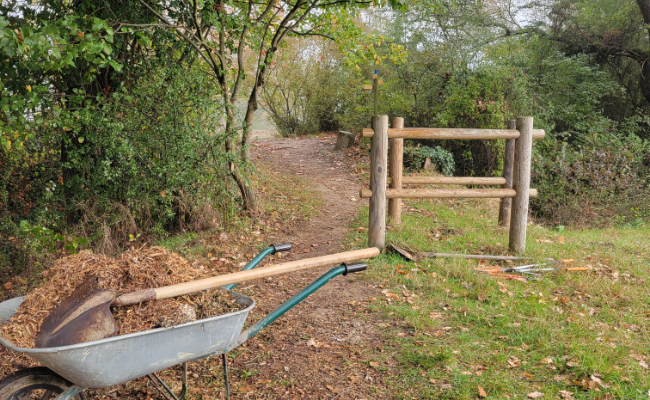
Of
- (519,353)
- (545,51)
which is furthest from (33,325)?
(545,51)

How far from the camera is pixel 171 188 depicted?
5.91m

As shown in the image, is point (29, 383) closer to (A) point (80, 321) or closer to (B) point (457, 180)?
(A) point (80, 321)

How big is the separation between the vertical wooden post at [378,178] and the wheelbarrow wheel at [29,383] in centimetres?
377

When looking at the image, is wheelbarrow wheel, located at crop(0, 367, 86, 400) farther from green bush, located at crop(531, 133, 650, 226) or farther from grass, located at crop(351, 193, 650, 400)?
green bush, located at crop(531, 133, 650, 226)

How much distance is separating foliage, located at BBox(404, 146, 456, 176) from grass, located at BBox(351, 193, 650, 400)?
4491mm

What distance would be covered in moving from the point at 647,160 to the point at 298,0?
872cm

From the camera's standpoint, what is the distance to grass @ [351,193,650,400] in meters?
3.03

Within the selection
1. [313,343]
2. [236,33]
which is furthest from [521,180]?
[236,33]

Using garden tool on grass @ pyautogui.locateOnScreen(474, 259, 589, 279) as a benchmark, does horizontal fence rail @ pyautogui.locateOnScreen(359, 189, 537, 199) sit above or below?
above

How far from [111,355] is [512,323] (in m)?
3.08

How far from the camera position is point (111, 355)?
202 cm

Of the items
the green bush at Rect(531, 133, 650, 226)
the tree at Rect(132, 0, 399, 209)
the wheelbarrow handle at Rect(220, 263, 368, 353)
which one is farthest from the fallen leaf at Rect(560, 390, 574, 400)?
the green bush at Rect(531, 133, 650, 226)

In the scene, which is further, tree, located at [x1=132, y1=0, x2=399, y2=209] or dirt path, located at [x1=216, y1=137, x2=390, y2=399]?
tree, located at [x1=132, y1=0, x2=399, y2=209]

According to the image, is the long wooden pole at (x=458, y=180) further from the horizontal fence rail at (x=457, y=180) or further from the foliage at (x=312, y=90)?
the foliage at (x=312, y=90)
